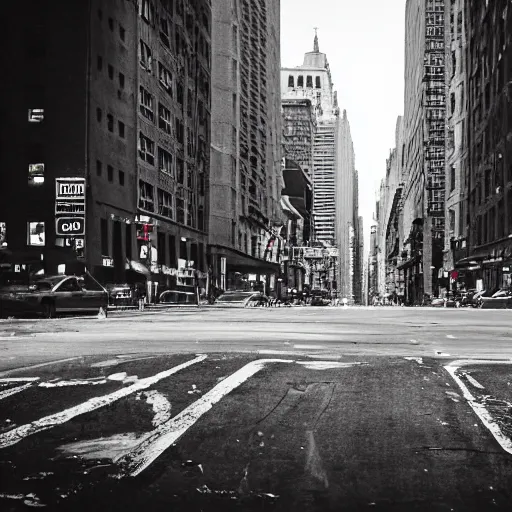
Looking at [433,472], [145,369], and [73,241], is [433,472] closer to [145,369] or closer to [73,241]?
[145,369]

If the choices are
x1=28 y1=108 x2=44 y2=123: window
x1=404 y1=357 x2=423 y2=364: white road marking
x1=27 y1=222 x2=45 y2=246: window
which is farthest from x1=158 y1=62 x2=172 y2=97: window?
x1=404 y1=357 x2=423 y2=364: white road marking

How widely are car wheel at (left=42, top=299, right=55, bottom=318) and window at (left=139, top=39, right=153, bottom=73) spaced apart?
129 feet

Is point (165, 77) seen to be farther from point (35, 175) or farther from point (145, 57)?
point (35, 175)

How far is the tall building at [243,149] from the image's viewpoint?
293ft

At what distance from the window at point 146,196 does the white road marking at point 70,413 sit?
54332 mm

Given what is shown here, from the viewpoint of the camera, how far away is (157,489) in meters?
4.32

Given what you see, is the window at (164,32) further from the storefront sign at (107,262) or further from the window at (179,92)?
the storefront sign at (107,262)

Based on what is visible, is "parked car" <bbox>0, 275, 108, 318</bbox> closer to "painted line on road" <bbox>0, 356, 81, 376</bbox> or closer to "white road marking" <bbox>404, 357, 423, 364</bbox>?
"painted line on road" <bbox>0, 356, 81, 376</bbox>

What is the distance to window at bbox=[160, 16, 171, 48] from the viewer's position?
2729 inches


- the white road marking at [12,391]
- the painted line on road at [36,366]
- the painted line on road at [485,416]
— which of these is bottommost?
the painted line on road at [485,416]

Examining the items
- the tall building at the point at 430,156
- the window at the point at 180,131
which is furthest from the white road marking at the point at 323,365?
the tall building at the point at 430,156

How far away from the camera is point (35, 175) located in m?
51.3

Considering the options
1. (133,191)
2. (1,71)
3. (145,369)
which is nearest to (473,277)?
(133,191)

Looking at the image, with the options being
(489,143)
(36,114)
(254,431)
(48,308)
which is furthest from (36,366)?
(489,143)
